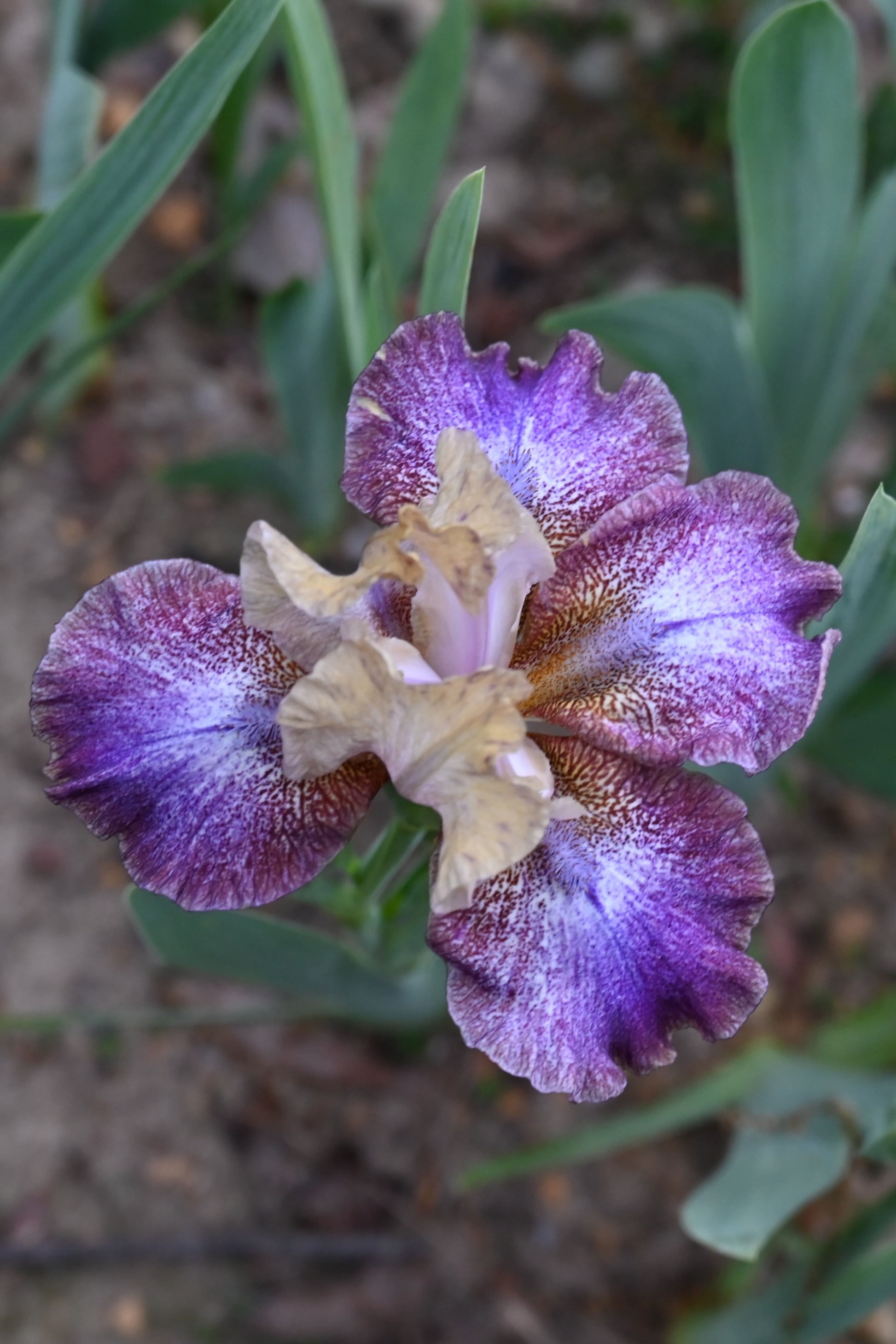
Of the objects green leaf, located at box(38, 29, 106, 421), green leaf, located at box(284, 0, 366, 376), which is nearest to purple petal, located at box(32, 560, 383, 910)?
green leaf, located at box(284, 0, 366, 376)

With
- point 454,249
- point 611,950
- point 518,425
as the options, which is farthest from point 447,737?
point 454,249

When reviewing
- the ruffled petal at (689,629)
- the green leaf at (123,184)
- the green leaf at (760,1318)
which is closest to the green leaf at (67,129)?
the green leaf at (123,184)

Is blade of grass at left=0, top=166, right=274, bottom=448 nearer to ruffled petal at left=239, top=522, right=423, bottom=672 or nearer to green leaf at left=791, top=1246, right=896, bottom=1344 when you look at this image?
ruffled petal at left=239, top=522, right=423, bottom=672

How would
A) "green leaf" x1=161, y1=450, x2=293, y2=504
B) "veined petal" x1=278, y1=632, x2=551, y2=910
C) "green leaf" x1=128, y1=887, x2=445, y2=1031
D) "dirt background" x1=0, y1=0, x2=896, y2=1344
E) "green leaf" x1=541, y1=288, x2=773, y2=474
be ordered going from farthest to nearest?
"green leaf" x1=161, y1=450, x2=293, y2=504
"dirt background" x1=0, y1=0, x2=896, y2=1344
"green leaf" x1=541, y1=288, x2=773, y2=474
"green leaf" x1=128, y1=887, x2=445, y2=1031
"veined petal" x1=278, y1=632, x2=551, y2=910

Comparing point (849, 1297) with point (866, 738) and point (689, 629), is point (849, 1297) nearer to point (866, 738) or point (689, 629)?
point (866, 738)

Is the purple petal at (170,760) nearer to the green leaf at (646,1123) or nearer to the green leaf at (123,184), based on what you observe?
the green leaf at (123,184)

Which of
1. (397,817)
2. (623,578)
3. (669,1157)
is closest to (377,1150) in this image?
(669,1157)
